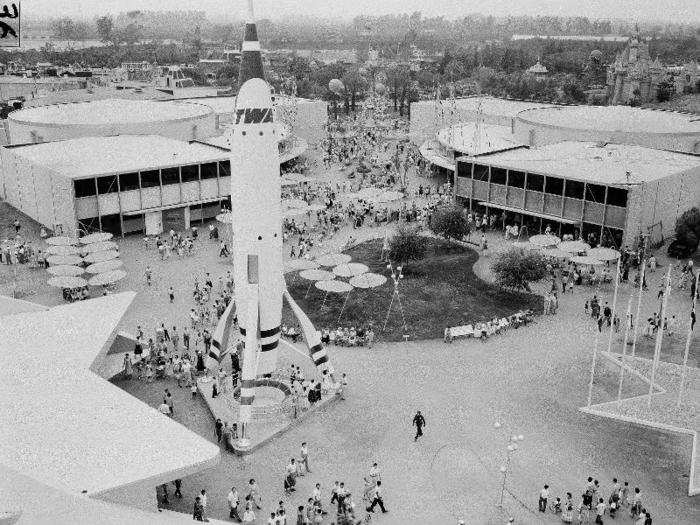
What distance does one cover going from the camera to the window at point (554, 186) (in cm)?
4949

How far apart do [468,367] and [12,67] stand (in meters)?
142

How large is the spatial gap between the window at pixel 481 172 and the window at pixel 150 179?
22.6 m

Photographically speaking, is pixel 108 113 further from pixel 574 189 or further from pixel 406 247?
pixel 574 189

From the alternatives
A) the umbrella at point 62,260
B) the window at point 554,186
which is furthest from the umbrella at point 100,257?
the window at point 554,186

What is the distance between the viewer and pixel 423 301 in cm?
3975

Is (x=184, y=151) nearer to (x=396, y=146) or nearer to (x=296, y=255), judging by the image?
(x=296, y=255)

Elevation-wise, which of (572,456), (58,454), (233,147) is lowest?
(572,456)

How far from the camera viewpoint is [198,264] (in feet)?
150

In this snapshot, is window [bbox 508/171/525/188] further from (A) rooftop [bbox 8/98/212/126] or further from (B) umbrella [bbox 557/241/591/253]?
(A) rooftop [bbox 8/98/212/126]

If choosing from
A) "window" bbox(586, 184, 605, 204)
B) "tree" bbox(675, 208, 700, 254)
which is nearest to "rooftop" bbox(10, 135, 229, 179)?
"window" bbox(586, 184, 605, 204)

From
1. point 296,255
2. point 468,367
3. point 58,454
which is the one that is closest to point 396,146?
point 296,255

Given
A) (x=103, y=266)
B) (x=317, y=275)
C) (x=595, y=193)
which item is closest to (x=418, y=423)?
(x=317, y=275)

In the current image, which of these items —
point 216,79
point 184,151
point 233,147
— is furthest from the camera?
point 216,79

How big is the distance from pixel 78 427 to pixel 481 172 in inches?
1499
